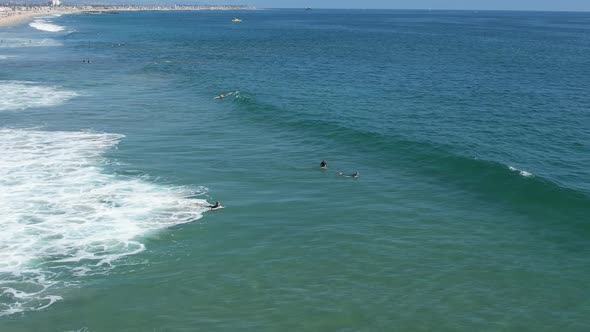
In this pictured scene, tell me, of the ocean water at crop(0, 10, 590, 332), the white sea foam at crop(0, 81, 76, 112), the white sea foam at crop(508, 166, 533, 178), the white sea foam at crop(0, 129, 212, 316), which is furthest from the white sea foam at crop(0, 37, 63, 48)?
the white sea foam at crop(508, 166, 533, 178)

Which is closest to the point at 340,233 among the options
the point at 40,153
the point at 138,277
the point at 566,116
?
the point at 138,277

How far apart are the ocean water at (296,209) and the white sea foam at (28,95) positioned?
44 centimetres

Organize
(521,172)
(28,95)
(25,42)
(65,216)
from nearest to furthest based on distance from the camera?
1. (65,216)
2. (521,172)
3. (28,95)
4. (25,42)

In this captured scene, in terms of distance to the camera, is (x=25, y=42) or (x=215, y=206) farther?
(x=25, y=42)

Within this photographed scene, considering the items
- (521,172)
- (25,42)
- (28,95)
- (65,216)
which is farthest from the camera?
(25,42)

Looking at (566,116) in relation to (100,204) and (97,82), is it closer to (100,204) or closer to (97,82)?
(100,204)

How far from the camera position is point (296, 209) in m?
32.9

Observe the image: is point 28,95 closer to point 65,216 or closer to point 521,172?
point 65,216

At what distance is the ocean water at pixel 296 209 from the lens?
23062 mm

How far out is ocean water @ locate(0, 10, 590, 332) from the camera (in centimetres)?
2306

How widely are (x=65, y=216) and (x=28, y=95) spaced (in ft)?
128

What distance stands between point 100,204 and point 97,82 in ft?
151

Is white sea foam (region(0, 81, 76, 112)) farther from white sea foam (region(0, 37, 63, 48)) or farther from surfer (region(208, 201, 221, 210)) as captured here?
→ white sea foam (region(0, 37, 63, 48))

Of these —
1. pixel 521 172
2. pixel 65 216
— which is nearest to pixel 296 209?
pixel 65 216
